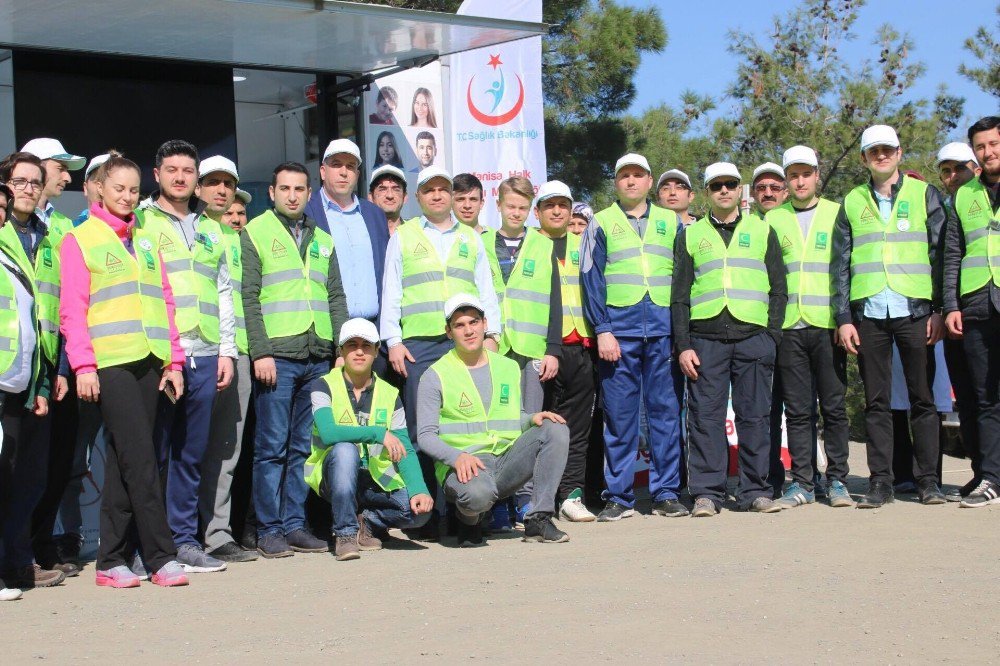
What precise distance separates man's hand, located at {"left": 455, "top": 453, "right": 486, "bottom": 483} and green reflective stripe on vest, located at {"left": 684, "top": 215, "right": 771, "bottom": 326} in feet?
6.24

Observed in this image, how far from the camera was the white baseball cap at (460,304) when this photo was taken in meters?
6.75

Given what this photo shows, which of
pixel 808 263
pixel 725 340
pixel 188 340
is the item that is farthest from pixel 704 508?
pixel 188 340

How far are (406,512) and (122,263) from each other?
202cm

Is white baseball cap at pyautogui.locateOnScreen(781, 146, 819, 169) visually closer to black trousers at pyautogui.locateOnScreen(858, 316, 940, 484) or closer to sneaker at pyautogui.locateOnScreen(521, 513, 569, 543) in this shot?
black trousers at pyautogui.locateOnScreen(858, 316, 940, 484)

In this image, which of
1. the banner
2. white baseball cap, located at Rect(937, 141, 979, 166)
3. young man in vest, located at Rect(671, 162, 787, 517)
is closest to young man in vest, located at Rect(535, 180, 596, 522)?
young man in vest, located at Rect(671, 162, 787, 517)

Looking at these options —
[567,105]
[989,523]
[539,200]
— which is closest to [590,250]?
[539,200]

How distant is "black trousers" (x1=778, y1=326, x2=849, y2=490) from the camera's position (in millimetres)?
7703

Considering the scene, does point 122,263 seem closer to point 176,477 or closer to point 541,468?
point 176,477

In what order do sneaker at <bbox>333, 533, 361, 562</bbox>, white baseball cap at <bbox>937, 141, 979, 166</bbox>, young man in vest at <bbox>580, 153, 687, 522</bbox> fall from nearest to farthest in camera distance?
sneaker at <bbox>333, 533, 361, 562</bbox>
young man in vest at <bbox>580, 153, 687, 522</bbox>
white baseball cap at <bbox>937, 141, 979, 166</bbox>

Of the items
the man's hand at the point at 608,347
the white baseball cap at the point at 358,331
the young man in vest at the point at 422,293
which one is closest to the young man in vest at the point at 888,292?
the man's hand at the point at 608,347

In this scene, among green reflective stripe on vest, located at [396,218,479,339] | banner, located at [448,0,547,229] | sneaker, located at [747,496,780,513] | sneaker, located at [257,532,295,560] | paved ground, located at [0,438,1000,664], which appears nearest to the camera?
paved ground, located at [0,438,1000,664]

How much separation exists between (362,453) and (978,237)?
3.94 m

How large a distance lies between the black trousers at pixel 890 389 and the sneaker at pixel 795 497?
43cm

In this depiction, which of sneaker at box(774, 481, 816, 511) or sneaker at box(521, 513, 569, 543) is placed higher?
sneaker at box(521, 513, 569, 543)
